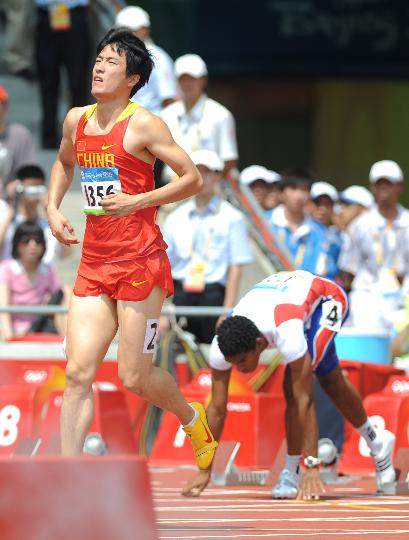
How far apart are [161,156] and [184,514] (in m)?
2.10

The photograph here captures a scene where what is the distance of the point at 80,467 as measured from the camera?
21.5 ft

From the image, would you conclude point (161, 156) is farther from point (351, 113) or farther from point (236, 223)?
point (351, 113)

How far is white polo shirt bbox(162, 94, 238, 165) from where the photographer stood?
15.8 m

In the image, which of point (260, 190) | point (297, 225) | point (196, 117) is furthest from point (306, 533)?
point (260, 190)

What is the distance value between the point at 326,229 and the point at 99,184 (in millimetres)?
8661

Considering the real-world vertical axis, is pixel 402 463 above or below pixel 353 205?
below

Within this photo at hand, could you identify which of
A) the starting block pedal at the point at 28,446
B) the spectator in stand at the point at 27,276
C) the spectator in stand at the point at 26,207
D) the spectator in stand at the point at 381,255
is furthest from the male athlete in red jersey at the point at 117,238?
the spectator in stand at the point at 381,255

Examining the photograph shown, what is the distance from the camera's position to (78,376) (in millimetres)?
9336

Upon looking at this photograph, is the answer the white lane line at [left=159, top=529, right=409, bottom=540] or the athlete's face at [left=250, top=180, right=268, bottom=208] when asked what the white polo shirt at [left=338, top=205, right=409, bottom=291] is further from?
the white lane line at [left=159, top=529, right=409, bottom=540]

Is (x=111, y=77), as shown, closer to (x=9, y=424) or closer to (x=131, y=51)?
(x=131, y=51)

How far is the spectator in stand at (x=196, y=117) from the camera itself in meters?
15.7

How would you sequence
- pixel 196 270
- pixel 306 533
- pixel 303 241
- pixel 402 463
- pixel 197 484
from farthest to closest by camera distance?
pixel 303 241 < pixel 196 270 < pixel 402 463 < pixel 197 484 < pixel 306 533

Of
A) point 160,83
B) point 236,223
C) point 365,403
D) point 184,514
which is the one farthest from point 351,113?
point 184,514

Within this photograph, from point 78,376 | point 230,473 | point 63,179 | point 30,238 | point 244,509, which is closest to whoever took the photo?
point 78,376
